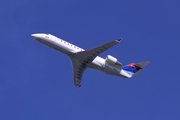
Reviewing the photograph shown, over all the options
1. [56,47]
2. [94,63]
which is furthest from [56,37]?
[94,63]

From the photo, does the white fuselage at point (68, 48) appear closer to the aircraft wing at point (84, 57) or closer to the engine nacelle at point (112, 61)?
the engine nacelle at point (112, 61)

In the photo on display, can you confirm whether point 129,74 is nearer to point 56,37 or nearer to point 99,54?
point 99,54

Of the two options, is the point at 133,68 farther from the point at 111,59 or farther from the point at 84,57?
the point at 84,57

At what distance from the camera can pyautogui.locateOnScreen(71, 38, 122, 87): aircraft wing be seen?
32931 mm

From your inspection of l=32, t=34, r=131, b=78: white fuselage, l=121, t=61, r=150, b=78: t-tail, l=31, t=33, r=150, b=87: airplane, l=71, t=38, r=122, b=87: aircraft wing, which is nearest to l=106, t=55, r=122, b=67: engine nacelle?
l=31, t=33, r=150, b=87: airplane

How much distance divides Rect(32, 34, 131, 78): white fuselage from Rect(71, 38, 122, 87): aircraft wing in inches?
26.5

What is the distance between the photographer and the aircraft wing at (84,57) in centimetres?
3293

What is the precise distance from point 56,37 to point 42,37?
6.32 feet

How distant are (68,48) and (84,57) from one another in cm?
254

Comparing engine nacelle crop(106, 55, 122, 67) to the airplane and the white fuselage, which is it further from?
the white fuselage

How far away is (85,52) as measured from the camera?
34062 millimetres

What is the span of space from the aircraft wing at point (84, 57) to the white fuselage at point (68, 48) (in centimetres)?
67

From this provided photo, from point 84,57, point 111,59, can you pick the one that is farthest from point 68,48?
point 111,59

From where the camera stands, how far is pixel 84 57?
34.8 m
